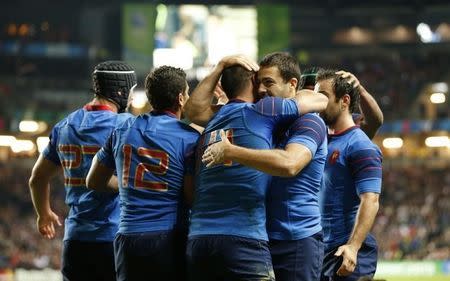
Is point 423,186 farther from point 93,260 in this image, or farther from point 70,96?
point 93,260

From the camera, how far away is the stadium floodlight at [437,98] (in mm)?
41684

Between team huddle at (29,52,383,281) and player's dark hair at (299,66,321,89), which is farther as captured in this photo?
player's dark hair at (299,66,321,89)

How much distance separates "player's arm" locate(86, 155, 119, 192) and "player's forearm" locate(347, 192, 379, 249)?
163 centimetres

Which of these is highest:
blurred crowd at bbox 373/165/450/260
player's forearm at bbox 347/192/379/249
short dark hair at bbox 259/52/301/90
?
short dark hair at bbox 259/52/301/90

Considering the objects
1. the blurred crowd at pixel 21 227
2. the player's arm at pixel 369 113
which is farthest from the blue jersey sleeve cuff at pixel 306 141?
the blurred crowd at pixel 21 227

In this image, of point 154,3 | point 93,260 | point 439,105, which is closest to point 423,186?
point 439,105

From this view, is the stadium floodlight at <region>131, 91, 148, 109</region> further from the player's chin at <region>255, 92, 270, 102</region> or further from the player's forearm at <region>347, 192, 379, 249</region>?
the player's chin at <region>255, 92, 270, 102</region>

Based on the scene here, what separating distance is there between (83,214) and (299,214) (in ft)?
6.12

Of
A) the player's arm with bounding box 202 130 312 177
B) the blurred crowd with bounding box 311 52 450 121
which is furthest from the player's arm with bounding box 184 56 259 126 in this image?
the blurred crowd with bounding box 311 52 450 121

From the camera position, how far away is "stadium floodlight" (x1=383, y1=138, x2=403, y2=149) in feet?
138

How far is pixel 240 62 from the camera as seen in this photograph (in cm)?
511

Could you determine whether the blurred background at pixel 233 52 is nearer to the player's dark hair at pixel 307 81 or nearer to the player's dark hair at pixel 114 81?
the player's dark hair at pixel 114 81

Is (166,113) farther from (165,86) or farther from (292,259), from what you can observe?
(292,259)

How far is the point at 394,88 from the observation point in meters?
42.4
